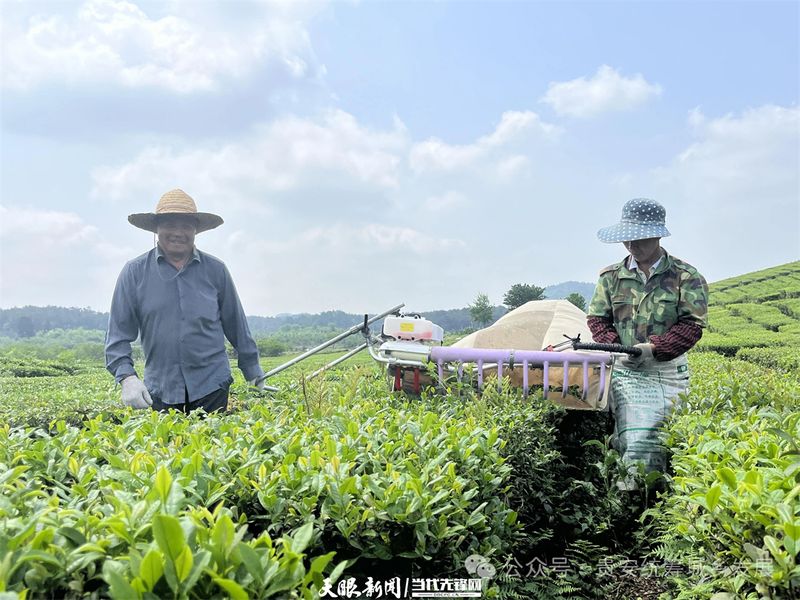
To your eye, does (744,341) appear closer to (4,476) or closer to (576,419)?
(576,419)

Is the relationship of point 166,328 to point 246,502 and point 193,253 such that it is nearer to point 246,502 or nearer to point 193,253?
point 193,253

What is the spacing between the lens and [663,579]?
2926mm

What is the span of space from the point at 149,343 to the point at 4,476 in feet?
7.97

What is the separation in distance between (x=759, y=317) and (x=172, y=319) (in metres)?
18.2

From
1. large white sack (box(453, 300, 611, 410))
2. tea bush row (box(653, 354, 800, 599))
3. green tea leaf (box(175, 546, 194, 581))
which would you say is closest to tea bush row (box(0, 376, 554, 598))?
green tea leaf (box(175, 546, 194, 581))

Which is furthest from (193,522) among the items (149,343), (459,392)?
(149,343)

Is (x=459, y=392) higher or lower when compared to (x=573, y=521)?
higher

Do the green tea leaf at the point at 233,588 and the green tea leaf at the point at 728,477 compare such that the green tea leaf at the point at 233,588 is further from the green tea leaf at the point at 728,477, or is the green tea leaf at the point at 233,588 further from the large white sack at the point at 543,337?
the large white sack at the point at 543,337

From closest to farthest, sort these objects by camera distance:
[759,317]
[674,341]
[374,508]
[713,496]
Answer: [374,508], [713,496], [674,341], [759,317]

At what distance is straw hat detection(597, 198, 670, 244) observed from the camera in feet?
12.6

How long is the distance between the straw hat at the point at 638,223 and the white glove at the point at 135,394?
9.23 ft

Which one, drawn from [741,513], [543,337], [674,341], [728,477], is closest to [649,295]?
[674,341]

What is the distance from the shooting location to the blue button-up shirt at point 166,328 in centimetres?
411

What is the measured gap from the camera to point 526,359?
3.79m
